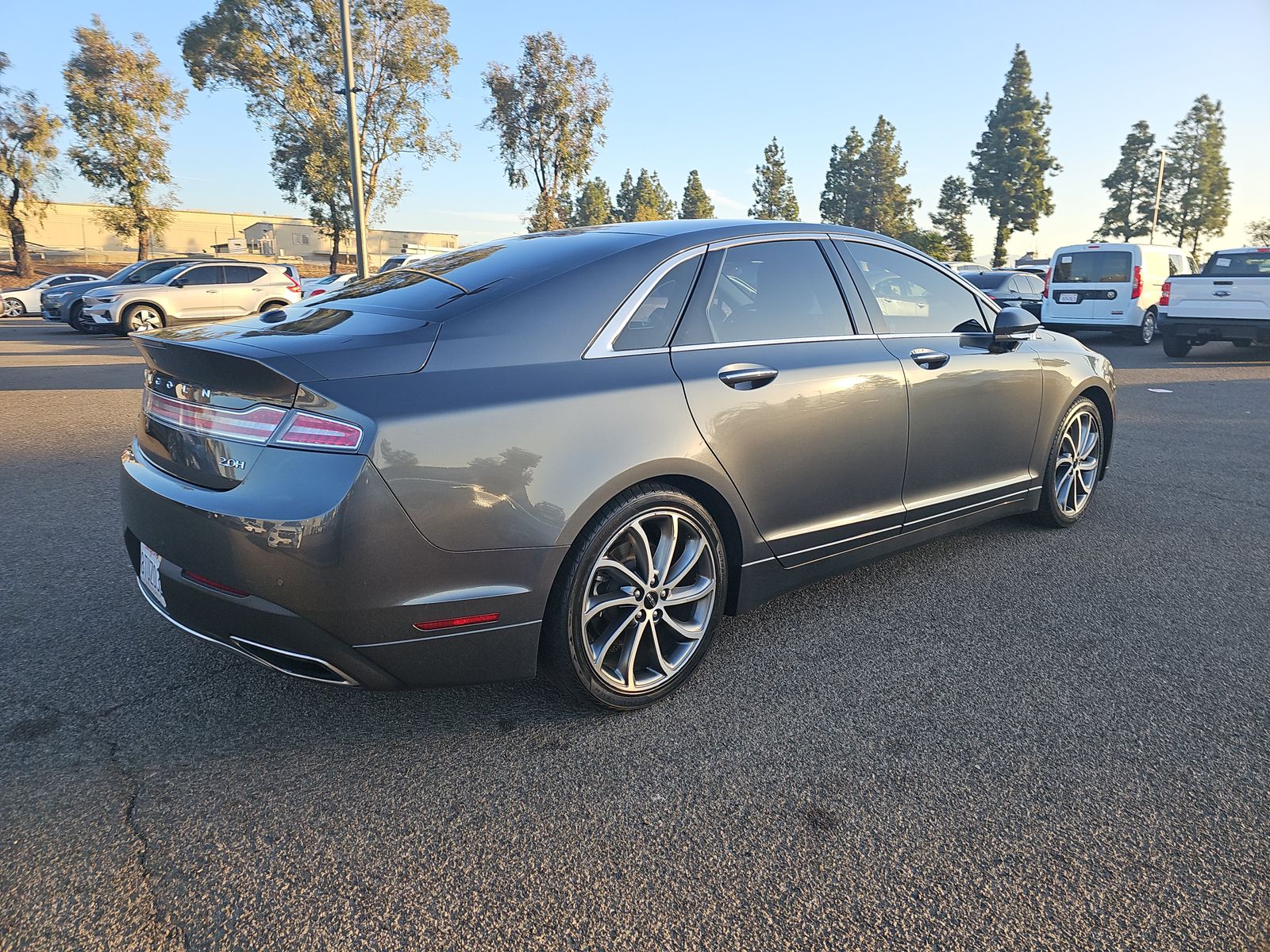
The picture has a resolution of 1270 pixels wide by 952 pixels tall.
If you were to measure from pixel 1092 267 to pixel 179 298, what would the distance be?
18568mm

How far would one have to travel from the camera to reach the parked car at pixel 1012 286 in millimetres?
18719

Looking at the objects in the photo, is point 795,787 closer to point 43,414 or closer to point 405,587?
point 405,587

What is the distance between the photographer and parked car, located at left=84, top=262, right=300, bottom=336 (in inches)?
739

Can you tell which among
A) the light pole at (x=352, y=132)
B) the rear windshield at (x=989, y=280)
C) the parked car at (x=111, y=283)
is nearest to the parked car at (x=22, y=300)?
the parked car at (x=111, y=283)

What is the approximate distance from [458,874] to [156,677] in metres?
1.62

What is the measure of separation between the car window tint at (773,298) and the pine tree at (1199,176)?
72.3 meters

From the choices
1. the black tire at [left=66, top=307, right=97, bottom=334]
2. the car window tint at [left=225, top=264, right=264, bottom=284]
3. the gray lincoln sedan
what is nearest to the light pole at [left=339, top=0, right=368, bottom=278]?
the car window tint at [left=225, top=264, right=264, bottom=284]

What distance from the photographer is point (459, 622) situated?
8.30ft

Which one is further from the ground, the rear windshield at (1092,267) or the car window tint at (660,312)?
the rear windshield at (1092,267)

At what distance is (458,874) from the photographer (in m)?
2.17

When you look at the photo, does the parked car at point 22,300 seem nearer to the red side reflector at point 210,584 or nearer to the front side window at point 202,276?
the front side window at point 202,276

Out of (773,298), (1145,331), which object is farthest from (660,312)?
(1145,331)

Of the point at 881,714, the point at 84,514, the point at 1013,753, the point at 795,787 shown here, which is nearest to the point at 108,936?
the point at 795,787

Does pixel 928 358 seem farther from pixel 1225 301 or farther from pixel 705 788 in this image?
pixel 1225 301
